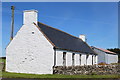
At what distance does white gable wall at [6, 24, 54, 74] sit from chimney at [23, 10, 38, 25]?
44cm

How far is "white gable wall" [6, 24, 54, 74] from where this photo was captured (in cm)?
1852

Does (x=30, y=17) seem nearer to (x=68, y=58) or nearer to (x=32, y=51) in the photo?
(x=32, y=51)

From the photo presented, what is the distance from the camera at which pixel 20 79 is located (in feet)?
45.8

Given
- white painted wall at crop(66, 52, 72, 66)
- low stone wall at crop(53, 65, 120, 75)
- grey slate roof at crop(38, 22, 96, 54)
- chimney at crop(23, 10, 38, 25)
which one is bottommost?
low stone wall at crop(53, 65, 120, 75)

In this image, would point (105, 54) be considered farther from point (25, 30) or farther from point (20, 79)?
point (20, 79)

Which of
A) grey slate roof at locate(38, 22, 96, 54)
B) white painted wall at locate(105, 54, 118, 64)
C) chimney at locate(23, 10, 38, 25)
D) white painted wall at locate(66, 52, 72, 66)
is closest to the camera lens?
chimney at locate(23, 10, 38, 25)

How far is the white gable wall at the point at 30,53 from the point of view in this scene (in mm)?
18516

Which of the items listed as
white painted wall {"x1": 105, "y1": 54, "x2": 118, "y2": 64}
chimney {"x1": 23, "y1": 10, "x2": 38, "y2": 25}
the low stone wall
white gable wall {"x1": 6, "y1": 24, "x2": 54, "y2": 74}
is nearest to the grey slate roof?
white gable wall {"x1": 6, "y1": 24, "x2": 54, "y2": 74}

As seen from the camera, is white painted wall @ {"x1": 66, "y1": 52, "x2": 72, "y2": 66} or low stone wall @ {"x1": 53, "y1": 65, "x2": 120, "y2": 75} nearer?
low stone wall @ {"x1": 53, "y1": 65, "x2": 120, "y2": 75}

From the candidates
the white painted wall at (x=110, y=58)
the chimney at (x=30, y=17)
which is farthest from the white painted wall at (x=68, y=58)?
the white painted wall at (x=110, y=58)

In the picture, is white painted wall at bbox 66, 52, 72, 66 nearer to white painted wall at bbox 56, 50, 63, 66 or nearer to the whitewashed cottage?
the whitewashed cottage

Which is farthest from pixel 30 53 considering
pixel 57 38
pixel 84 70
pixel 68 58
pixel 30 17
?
pixel 84 70

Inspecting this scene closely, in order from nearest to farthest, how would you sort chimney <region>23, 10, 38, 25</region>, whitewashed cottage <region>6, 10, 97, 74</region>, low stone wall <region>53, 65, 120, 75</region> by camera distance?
low stone wall <region>53, 65, 120, 75</region>
whitewashed cottage <region>6, 10, 97, 74</region>
chimney <region>23, 10, 38, 25</region>

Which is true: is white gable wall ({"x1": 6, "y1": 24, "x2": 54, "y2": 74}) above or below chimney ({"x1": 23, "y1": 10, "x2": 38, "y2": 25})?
below
